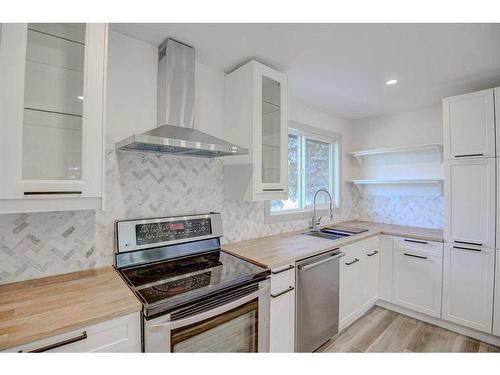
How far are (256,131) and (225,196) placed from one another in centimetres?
62

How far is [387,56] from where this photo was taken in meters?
1.75

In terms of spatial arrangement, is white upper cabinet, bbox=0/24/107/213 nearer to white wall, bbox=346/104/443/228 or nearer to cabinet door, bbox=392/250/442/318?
cabinet door, bbox=392/250/442/318

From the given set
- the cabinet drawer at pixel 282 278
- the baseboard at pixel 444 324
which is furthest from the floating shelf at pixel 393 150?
the cabinet drawer at pixel 282 278

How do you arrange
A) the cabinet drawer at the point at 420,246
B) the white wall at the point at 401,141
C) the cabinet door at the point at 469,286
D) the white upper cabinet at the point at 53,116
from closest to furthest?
the white upper cabinet at the point at 53,116, the cabinet door at the point at 469,286, the cabinet drawer at the point at 420,246, the white wall at the point at 401,141

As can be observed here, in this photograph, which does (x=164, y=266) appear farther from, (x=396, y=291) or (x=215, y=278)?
(x=396, y=291)

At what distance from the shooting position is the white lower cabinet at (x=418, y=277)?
228cm

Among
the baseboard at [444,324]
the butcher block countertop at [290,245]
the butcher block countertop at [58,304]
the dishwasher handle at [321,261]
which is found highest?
the butcher block countertop at [290,245]

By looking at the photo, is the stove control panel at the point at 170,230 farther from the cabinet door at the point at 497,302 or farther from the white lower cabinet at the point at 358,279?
the cabinet door at the point at 497,302

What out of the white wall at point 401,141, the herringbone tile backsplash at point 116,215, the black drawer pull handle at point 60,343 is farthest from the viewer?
the white wall at point 401,141

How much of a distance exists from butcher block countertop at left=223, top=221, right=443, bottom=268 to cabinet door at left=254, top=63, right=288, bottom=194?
1.54 feet

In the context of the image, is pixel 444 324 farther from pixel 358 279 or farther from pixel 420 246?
pixel 358 279

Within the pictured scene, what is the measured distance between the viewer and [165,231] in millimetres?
1635

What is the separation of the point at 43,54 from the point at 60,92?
0.17m

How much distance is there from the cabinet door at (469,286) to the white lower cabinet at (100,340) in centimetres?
265
